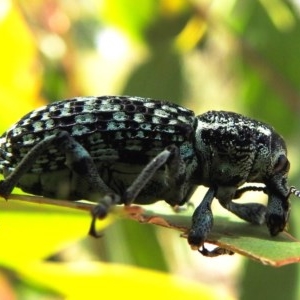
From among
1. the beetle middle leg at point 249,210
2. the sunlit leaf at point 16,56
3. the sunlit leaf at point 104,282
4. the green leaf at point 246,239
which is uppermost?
the sunlit leaf at point 16,56

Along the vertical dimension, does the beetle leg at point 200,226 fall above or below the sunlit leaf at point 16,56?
below

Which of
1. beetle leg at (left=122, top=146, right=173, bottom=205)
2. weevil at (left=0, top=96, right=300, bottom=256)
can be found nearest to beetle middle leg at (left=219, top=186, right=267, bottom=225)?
weevil at (left=0, top=96, right=300, bottom=256)

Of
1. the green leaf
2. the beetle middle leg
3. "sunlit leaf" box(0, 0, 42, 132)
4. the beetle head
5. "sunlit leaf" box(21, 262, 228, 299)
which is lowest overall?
"sunlit leaf" box(21, 262, 228, 299)

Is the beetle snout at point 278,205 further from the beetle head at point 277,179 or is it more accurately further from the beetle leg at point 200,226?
the beetle leg at point 200,226

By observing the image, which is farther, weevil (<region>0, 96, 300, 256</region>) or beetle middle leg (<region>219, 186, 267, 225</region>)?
beetle middle leg (<region>219, 186, 267, 225</region>)

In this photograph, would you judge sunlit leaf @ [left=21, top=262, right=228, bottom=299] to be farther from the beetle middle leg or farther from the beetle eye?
the beetle eye

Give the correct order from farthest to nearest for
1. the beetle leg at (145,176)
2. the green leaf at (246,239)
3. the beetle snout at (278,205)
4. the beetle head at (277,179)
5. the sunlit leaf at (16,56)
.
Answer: the sunlit leaf at (16,56), the beetle head at (277,179), the beetle snout at (278,205), the beetle leg at (145,176), the green leaf at (246,239)

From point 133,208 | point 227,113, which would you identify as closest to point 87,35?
point 227,113

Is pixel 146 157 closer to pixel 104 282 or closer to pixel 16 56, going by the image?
pixel 104 282

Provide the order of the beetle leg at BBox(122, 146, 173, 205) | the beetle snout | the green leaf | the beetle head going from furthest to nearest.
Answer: the beetle head, the beetle snout, the beetle leg at BBox(122, 146, 173, 205), the green leaf

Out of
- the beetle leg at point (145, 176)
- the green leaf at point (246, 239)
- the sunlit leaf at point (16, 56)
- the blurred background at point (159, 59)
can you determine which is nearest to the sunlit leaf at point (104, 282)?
the green leaf at point (246, 239)
